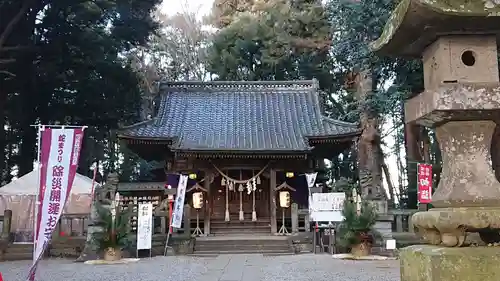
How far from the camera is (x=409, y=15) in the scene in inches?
196

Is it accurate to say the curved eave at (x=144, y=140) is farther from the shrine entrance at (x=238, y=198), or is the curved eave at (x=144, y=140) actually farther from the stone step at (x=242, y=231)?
the stone step at (x=242, y=231)

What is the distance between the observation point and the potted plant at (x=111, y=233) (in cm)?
1256

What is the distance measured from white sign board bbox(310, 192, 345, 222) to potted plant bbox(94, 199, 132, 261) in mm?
5340

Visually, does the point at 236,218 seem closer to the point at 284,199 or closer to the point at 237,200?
the point at 237,200

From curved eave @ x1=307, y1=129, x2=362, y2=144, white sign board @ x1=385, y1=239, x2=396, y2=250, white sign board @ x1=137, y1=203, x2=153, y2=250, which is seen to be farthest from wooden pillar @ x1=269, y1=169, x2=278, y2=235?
white sign board @ x1=385, y1=239, x2=396, y2=250

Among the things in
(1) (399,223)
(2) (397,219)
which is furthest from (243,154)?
(1) (399,223)

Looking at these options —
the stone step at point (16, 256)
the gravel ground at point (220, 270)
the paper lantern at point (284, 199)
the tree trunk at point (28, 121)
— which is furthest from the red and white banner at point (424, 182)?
the tree trunk at point (28, 121)

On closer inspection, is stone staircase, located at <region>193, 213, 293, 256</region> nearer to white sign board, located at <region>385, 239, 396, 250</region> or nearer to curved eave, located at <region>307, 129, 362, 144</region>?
white sign board, located at <region>385, 239, 396, 250</region>

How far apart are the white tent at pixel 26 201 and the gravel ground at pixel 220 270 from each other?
5.42 metres

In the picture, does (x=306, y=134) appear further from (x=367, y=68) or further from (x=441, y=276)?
(x=441, y=276)

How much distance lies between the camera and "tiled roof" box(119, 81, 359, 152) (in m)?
18.0

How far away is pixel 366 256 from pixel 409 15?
8.71 metres

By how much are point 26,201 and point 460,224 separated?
57.0 feet

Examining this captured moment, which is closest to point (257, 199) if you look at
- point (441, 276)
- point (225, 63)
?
point (225, 63)
